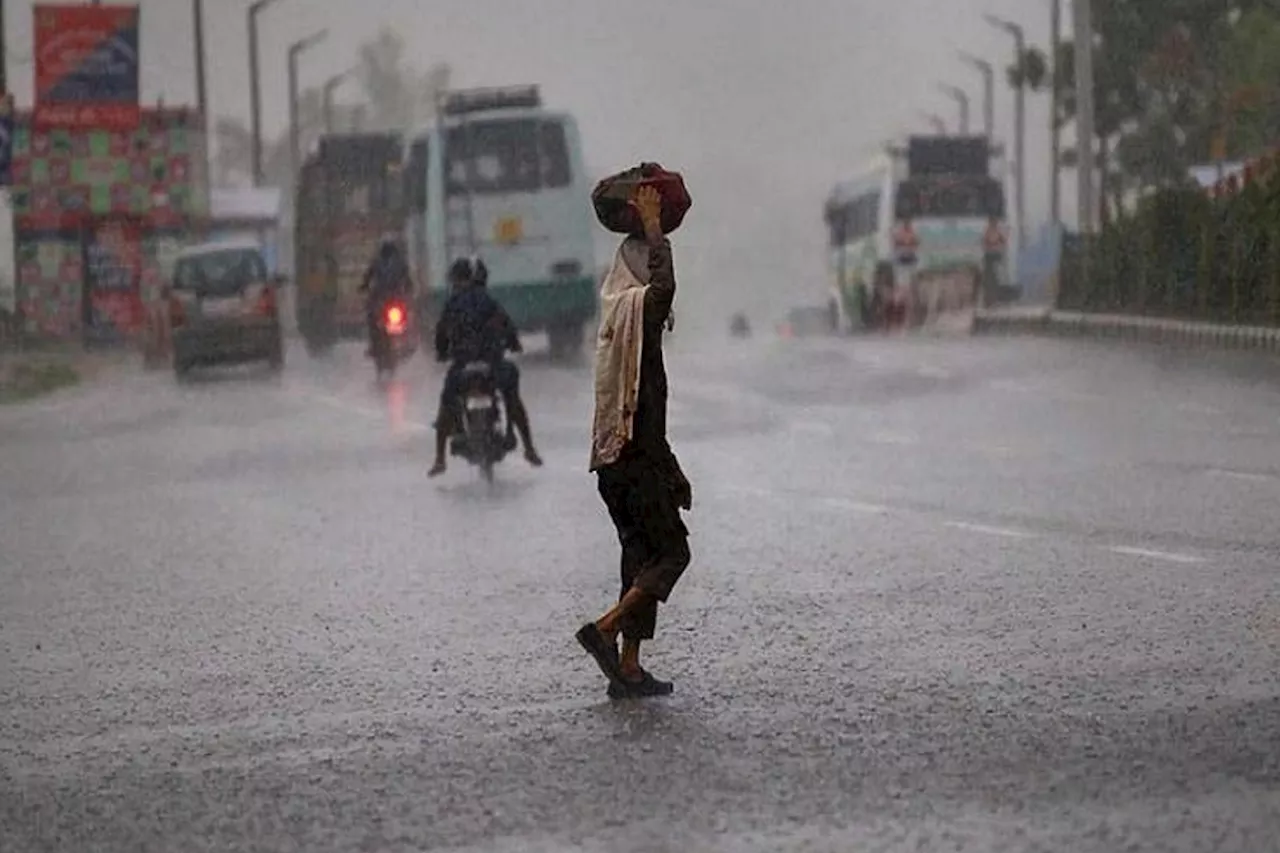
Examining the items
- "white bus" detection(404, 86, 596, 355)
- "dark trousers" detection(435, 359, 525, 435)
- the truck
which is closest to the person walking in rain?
"dark trousers" detection(435, 359, 525, 435)

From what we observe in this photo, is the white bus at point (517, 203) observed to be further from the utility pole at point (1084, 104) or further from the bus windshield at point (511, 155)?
the utility pole at point (1084, 104)

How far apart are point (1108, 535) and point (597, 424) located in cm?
559

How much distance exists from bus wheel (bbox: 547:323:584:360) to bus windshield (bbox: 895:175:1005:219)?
47.3 feet

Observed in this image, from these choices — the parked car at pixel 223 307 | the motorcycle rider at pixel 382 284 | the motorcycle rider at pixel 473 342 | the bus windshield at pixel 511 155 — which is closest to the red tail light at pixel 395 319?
the motorcycle rider at pixel 382 284

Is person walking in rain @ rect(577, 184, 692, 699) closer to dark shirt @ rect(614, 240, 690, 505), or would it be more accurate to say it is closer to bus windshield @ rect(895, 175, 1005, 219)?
dark shirt @ rect(614, 240, 690, 505)

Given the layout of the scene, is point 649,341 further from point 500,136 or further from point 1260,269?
point 500,136

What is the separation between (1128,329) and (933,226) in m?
15.1

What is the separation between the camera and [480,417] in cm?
1972

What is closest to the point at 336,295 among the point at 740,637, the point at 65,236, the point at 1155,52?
the point at 65,236

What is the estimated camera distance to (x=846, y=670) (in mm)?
10055

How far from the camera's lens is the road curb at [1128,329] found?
37.3 metres

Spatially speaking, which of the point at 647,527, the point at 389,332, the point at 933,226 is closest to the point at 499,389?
the point at 647,527

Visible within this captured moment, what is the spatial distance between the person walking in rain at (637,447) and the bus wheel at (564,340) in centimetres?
3454

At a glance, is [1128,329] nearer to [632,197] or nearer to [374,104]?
[632,197]
